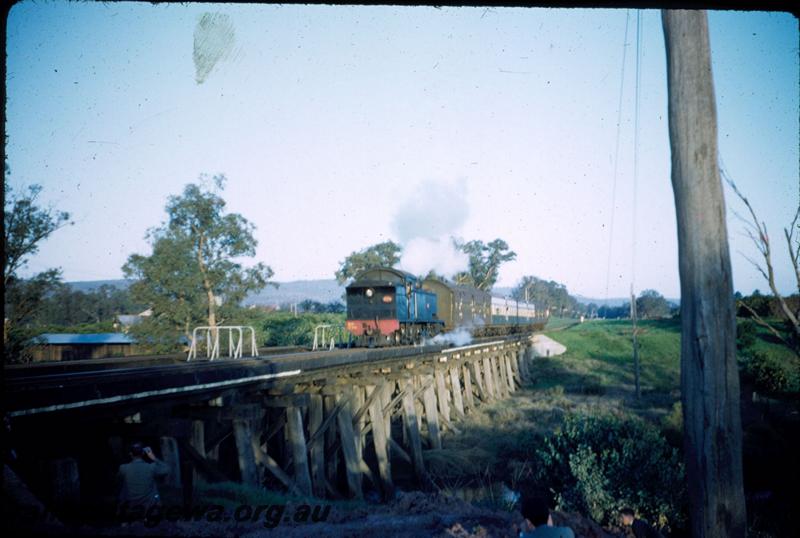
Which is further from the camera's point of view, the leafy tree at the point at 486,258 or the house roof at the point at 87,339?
the leafy tree at the point at 486,258

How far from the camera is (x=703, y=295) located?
12.4 ft

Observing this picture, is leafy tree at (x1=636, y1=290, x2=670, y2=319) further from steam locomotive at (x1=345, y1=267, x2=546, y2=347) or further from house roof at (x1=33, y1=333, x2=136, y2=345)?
house roof at (x1=33, y1=333, x2=136, y2=345)

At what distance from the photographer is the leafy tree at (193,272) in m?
20.9

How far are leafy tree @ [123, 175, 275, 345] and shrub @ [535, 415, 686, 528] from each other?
52.8 ft

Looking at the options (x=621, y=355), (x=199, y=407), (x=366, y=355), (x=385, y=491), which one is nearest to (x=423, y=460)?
(x=385, y=491)

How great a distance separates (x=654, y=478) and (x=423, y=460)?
6784 millimetres

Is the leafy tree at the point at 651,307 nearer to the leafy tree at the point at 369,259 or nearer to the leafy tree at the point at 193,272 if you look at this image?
the leafy tree at the point at 369,259

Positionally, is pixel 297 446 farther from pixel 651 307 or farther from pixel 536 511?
pixel 651 307

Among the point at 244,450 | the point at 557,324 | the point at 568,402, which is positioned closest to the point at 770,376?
the point at 568,402

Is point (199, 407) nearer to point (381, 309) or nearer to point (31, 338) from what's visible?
point (31, 338)

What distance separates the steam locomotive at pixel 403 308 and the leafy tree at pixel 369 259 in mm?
16724

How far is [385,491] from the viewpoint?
11469 millimetres

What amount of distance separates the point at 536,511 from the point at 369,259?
41.4m

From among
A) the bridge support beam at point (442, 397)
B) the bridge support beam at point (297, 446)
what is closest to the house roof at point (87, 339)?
the bridge support beam at point (442, 397)
